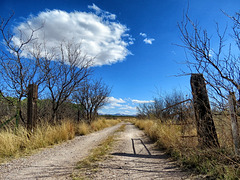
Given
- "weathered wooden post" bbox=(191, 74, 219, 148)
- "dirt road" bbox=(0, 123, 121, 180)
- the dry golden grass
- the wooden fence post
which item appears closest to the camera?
the wooden fence post

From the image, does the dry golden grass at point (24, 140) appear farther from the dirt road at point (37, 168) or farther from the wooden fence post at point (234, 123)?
the wooden fence post at point (234, 123)

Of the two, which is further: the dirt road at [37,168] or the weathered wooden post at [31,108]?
the weathered wooden post at [31,108]

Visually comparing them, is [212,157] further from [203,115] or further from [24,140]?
[24,140]

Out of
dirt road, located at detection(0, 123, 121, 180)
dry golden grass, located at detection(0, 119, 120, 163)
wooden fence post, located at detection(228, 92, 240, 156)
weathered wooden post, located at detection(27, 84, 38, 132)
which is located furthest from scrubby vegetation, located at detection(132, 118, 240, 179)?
weathered wooden post, located at detection(27, 84, 38, 132)

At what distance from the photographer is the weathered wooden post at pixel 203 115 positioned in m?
3.60

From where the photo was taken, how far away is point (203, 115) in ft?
12.9

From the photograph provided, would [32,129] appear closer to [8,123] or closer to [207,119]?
[8,123]

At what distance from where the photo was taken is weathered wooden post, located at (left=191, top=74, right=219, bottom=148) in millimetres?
3597

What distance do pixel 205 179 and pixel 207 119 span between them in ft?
5.19

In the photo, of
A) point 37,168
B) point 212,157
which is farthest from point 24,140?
point 212,157

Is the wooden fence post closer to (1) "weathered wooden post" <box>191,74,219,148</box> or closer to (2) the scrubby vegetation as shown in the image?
(2) the scrubby vegetation

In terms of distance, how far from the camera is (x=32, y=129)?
5863mm

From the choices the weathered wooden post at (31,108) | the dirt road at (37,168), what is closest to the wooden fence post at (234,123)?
the dirt road at (37,168)

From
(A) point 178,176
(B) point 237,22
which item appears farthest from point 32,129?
(B) point 237,22
